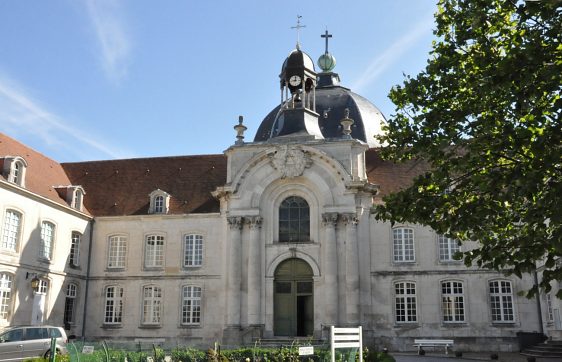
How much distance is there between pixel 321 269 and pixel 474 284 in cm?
682

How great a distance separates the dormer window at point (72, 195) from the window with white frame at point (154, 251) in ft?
12.5

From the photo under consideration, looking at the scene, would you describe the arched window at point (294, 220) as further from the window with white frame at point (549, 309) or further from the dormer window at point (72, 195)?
the window with white frame at point (549, 309)

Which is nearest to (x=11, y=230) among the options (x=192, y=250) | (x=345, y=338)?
(x=192, y=250)

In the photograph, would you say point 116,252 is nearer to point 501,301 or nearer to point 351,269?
point 351,269

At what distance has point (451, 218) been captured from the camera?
36.6 ft

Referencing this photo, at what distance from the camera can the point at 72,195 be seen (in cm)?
2919

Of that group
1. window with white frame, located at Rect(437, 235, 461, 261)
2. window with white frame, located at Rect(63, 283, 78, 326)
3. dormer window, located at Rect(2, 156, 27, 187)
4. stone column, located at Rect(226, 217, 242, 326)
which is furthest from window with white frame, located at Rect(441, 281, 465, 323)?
dormer window, located at Rect(2, 156, 27, 187)

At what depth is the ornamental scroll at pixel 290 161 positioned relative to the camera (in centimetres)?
2772

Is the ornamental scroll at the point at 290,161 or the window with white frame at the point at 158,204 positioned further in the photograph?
the window with white frame at the point at 158,204

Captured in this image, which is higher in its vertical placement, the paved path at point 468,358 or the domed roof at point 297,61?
the domed roof at point 297,61

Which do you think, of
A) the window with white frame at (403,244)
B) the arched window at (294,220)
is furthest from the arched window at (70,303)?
the window with white frame at (403,244)

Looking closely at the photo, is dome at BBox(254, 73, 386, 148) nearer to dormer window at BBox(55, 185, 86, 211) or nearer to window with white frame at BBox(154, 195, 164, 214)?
window with white frame at BBox(154, 195, 164, 214)

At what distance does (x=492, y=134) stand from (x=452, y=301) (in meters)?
17.7

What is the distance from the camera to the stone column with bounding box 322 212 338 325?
25.8 metres
